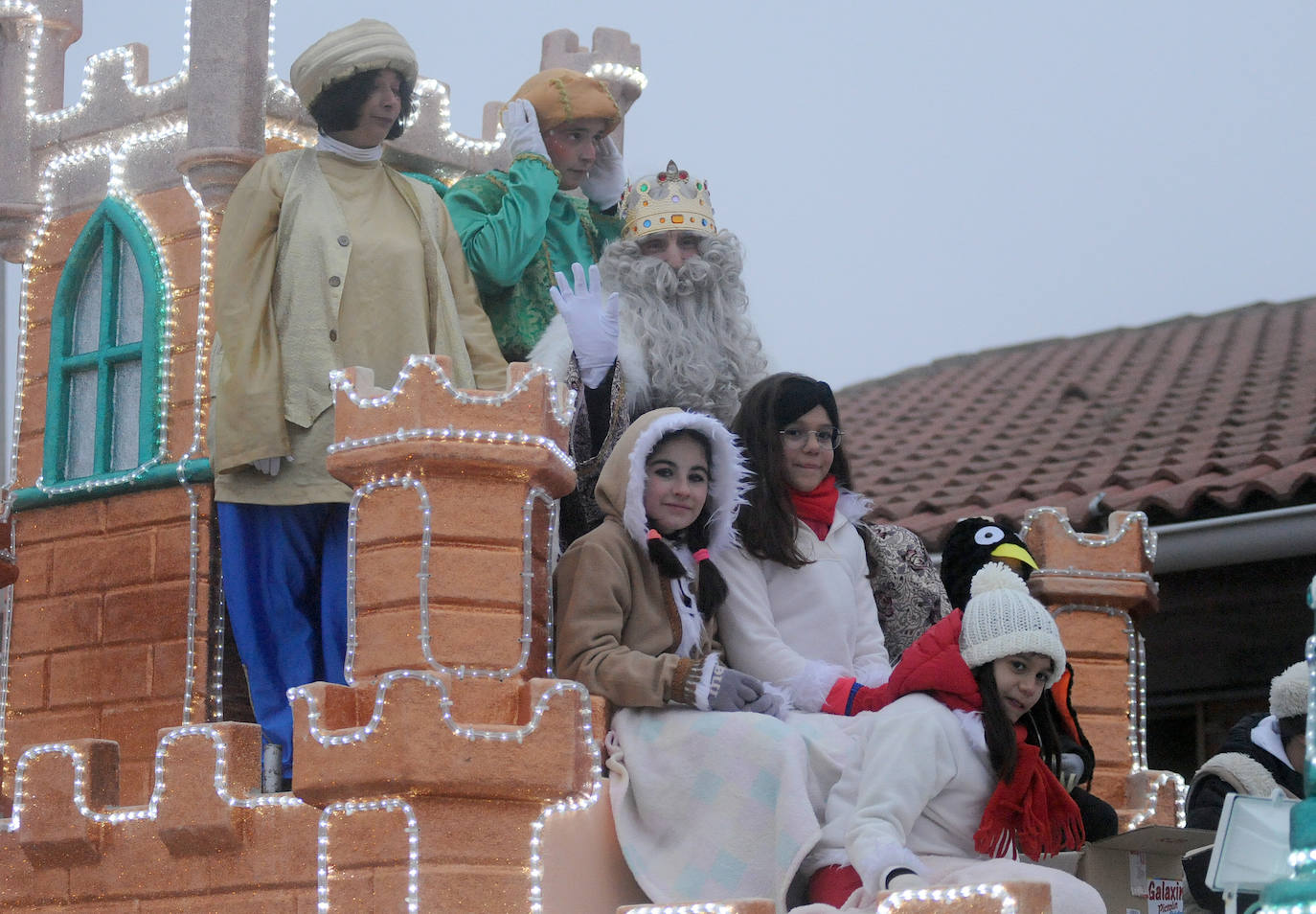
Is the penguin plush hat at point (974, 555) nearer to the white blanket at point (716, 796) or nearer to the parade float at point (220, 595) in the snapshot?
the parade float at point (220, 595)

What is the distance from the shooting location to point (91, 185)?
23.8ft

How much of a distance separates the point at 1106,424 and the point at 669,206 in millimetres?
5188

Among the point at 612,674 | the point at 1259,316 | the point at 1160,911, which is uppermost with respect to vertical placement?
the point at 1259,316

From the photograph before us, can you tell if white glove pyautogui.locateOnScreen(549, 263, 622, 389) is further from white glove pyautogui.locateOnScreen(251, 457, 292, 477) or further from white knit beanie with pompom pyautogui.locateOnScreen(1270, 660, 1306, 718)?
white knit beanie with pompom pyautogui.locateOnScreen(1270, 660, 1306, 718)

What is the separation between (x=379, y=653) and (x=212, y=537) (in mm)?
1690

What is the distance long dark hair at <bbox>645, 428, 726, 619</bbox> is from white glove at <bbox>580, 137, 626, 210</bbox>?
5.85ft

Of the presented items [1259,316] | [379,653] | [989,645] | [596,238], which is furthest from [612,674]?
[1259,316]

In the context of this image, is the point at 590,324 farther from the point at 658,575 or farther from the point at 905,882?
the point at 905,882

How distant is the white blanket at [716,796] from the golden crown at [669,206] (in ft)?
6.78

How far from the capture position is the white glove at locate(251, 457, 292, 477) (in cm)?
612

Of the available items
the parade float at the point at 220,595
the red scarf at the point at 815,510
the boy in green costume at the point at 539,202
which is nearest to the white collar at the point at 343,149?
the parade float at the point at 220,595

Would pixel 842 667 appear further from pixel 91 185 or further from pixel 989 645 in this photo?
pixel 91 185

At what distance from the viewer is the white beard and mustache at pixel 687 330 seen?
22.4ft

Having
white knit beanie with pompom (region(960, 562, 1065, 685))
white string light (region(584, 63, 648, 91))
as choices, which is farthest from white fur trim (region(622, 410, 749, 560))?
white string light (region(584, 63, 648, 91))
